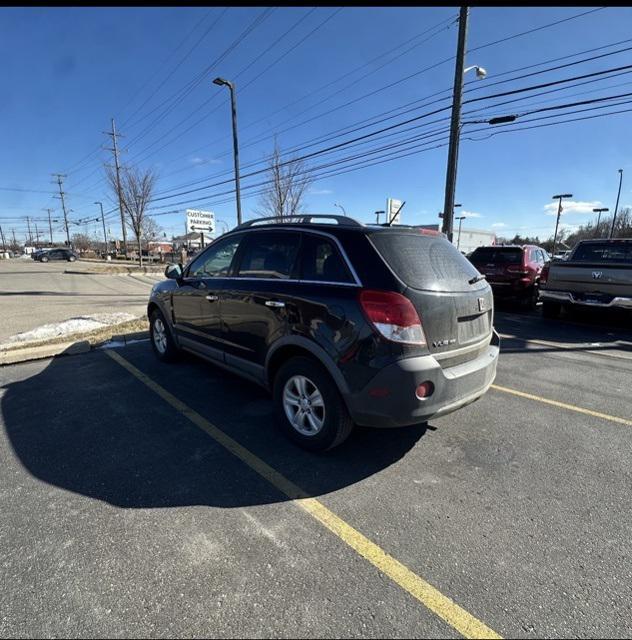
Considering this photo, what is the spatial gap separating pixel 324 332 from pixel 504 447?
1.91 meters

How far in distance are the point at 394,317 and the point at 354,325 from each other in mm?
284

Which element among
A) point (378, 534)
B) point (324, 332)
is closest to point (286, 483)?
point (378, 534)

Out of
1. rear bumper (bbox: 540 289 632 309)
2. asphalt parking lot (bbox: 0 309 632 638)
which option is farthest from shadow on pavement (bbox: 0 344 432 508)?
rear bumper (bbox: 540 289 632 309)

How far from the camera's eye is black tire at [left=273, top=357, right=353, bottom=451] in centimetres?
290

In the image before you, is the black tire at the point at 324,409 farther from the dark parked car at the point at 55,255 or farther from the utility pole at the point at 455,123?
the dark parked car at the point at 55,255

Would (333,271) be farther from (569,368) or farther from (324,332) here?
(569,368)

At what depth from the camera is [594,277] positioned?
7.93 m

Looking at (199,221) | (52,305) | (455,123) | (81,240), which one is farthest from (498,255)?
(81,240)

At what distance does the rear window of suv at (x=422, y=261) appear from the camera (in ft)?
9.18

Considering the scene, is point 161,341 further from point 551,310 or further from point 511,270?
point 511,270

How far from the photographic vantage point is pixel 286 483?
2781 millimetres

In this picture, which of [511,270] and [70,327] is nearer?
[70,327]

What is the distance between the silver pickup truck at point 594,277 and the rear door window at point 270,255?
749 centimetres

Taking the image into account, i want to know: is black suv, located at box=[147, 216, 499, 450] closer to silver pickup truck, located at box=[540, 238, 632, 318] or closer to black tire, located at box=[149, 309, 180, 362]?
black tire, located at box=[149, 309, 180, 362]
